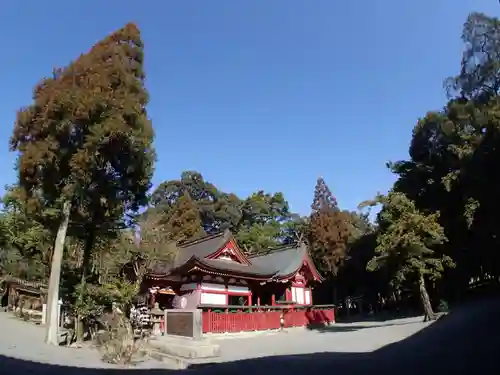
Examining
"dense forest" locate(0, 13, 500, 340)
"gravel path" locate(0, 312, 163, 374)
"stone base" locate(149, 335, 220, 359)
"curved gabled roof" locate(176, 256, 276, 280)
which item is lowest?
"stone base" locate(149, 335, 220, 359)

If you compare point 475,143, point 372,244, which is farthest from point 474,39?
point 372,244

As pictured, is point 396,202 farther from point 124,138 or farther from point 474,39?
point 124,138

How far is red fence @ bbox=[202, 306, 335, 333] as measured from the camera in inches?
691

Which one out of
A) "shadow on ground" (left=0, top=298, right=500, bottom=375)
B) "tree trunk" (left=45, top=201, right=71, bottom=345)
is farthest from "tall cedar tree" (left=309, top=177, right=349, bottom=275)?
"tree trunk" (left=45, top=201, right=71, bottom=345)

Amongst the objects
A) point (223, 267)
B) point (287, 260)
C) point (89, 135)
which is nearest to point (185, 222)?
point (287, 260)

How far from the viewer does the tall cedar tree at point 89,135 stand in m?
13.3

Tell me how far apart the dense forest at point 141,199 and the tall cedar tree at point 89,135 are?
0.04 meters

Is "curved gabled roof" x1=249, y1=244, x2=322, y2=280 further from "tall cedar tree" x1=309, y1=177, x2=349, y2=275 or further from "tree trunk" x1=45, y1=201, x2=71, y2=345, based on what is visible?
"tree trunk" x1=45, y1=201, x2=71, y2=345

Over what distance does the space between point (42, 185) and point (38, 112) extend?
2.50 metres

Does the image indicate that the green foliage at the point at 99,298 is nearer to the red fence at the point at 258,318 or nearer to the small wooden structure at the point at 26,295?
the red fence at the point at 258,318

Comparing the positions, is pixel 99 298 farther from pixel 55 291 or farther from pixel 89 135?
pixel 89 135

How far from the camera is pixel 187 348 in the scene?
11.9 metres

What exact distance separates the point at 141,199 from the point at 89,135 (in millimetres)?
3897

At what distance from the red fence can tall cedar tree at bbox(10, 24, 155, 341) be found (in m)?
5.97
